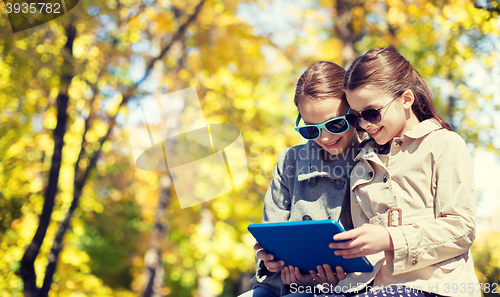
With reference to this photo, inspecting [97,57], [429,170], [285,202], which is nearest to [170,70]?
[97,57]

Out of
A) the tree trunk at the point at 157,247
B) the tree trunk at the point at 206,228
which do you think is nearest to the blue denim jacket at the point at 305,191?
the tree trunk at the point at 157,247

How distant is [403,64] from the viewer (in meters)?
1.60

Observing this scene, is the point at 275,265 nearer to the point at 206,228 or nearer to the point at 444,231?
the point at 444,231

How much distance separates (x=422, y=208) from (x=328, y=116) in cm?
53

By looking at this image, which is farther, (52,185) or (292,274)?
(52,185)

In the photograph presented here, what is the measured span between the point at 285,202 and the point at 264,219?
0.13 m

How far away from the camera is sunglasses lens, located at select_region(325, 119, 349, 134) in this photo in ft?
5.44

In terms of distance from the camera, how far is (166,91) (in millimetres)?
6773

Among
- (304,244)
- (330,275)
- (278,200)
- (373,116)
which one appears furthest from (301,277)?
(373,116)

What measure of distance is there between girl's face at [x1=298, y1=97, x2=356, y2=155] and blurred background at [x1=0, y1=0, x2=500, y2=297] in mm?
2192

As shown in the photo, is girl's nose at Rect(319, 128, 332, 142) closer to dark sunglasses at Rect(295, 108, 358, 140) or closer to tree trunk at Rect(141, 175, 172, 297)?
dark sunglasses at Rect(295, 108, 358, 140)

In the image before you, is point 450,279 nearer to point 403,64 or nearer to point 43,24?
point 403,64

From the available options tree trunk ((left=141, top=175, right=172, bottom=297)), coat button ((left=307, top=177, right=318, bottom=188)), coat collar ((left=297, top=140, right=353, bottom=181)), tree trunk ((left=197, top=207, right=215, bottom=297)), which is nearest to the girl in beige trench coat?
coat collar ((left=297, top=140, right=353, bottom=181))

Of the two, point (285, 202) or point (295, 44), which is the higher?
point (285, 202)
